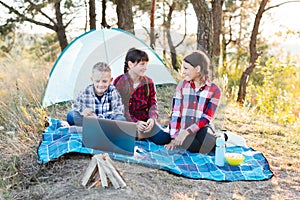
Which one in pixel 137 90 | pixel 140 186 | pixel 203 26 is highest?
pixel 203 26

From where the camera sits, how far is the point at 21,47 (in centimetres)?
1007

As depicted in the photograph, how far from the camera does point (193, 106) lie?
3264 millimetres

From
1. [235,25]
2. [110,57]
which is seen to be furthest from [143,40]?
[235,25]

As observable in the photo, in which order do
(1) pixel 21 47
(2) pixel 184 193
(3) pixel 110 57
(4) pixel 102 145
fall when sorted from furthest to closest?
1. (1) pixel 21 47
2. (3) pixel 110 57
3. (4) pixel 102 145
4. (2) pixel 184 193

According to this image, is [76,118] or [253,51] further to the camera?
[253,51]

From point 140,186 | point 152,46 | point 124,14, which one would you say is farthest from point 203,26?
point 140,186

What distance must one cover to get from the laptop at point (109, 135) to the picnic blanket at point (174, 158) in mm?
50

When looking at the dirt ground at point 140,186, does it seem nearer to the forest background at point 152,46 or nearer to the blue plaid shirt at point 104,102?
the forest background at point 152,46

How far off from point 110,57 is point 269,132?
182 centimetres

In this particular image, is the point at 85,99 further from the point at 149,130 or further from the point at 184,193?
the point at 184,193

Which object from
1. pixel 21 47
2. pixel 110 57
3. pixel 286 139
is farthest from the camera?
pixel 21 47

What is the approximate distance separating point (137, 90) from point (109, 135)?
0.65m

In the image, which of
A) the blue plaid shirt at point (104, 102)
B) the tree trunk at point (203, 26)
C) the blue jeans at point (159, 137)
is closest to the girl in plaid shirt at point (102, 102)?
the blue plaid shirt at point (104, 102)

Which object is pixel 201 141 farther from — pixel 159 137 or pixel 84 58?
pixel 84 58
